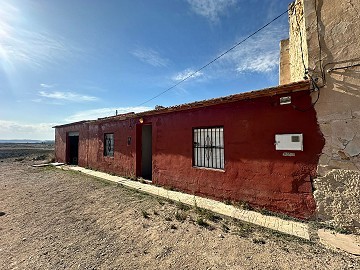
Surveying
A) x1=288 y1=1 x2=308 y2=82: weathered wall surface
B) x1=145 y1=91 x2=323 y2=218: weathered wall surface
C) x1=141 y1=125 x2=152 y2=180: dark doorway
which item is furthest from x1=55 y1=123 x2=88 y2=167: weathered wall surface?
x1=288 y1=1 x2=308 y2=82: weathered wall surface

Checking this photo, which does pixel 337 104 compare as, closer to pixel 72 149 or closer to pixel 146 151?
pixel 146 151

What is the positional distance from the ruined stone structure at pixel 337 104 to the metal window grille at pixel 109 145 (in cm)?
1045

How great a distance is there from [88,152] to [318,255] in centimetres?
1427

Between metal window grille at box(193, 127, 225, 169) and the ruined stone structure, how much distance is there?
2.73 metres

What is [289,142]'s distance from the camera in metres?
5.06

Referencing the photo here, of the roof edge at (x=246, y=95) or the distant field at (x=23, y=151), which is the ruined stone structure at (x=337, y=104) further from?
the distant field at (x=23, y=151)

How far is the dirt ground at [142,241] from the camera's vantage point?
11.5 ft

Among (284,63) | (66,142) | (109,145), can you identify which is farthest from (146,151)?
(66,142)

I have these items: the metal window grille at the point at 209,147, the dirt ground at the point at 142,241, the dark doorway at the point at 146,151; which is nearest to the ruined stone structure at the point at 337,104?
the dirt ground at the point at 142,241

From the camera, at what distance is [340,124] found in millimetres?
4453

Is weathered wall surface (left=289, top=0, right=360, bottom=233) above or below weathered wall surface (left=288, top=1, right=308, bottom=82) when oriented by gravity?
below

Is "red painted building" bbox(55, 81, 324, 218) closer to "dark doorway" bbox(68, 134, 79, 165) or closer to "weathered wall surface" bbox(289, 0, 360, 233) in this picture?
"weathered wall surface" bbox(289, 0, 360, 233)

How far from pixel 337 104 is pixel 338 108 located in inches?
3.5

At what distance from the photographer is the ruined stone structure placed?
4316 mm
